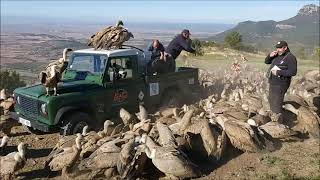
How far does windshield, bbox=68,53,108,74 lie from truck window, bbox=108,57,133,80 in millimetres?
222

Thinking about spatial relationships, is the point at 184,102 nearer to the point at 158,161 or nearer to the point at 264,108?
the point at 264,108

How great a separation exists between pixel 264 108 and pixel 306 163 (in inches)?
107

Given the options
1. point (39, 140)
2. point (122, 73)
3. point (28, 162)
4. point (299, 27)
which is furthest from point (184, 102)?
point (299, 27)

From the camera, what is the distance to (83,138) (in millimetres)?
9562

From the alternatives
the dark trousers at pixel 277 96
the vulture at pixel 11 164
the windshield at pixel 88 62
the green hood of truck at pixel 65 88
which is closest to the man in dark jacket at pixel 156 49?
the windshield at pixel 88 62

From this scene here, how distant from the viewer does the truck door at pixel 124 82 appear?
39.2 feet

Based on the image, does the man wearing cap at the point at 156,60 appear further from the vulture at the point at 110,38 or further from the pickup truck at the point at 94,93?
the vulture at the point at 110,38

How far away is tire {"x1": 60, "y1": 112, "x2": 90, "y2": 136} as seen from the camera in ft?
35.1

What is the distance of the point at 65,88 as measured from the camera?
1116cm

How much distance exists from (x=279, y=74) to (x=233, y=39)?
90.0 feet

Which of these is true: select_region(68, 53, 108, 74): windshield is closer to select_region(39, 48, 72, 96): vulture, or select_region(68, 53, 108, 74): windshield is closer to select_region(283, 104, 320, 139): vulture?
select_region(39, 48, 72, 96): vulture

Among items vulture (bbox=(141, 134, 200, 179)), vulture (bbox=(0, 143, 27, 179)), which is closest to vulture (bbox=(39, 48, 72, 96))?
vulture (bbox=(0, 143, 27, 179))

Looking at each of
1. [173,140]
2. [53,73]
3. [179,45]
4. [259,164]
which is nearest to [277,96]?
[259,164]

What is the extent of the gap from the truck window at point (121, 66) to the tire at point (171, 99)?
164 cm
